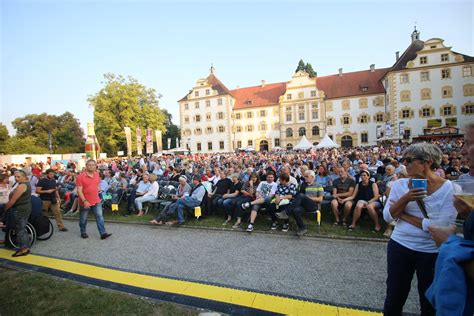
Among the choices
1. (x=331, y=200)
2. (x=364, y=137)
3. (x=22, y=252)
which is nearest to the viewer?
(x=22, y=252)

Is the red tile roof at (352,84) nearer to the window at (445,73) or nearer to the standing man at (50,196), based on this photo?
the window at (445,73)

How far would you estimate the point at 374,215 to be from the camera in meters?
5.82

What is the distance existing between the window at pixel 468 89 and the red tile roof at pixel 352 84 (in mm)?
10638

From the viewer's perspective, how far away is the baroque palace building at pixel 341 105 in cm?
3703

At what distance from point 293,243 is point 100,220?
16.1ft

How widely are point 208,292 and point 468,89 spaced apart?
4962 centimetres

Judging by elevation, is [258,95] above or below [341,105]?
above

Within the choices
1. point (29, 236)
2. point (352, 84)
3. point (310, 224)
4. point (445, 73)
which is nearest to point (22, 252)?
point (29, 236)

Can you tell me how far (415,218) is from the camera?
2.05 meters

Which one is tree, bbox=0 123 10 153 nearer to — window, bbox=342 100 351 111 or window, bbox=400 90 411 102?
window, bbox=342 100 351 111

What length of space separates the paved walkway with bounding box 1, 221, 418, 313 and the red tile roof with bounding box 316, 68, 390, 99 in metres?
45.6

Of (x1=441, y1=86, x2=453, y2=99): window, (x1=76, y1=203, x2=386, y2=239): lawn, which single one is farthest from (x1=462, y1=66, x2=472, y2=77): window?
(x1=76, y1=203, x2=386, y2=239): lawn

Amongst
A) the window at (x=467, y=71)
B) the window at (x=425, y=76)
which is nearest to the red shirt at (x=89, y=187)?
the window at (x=425, y=76)

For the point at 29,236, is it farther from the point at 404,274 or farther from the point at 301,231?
the point at 404,274
